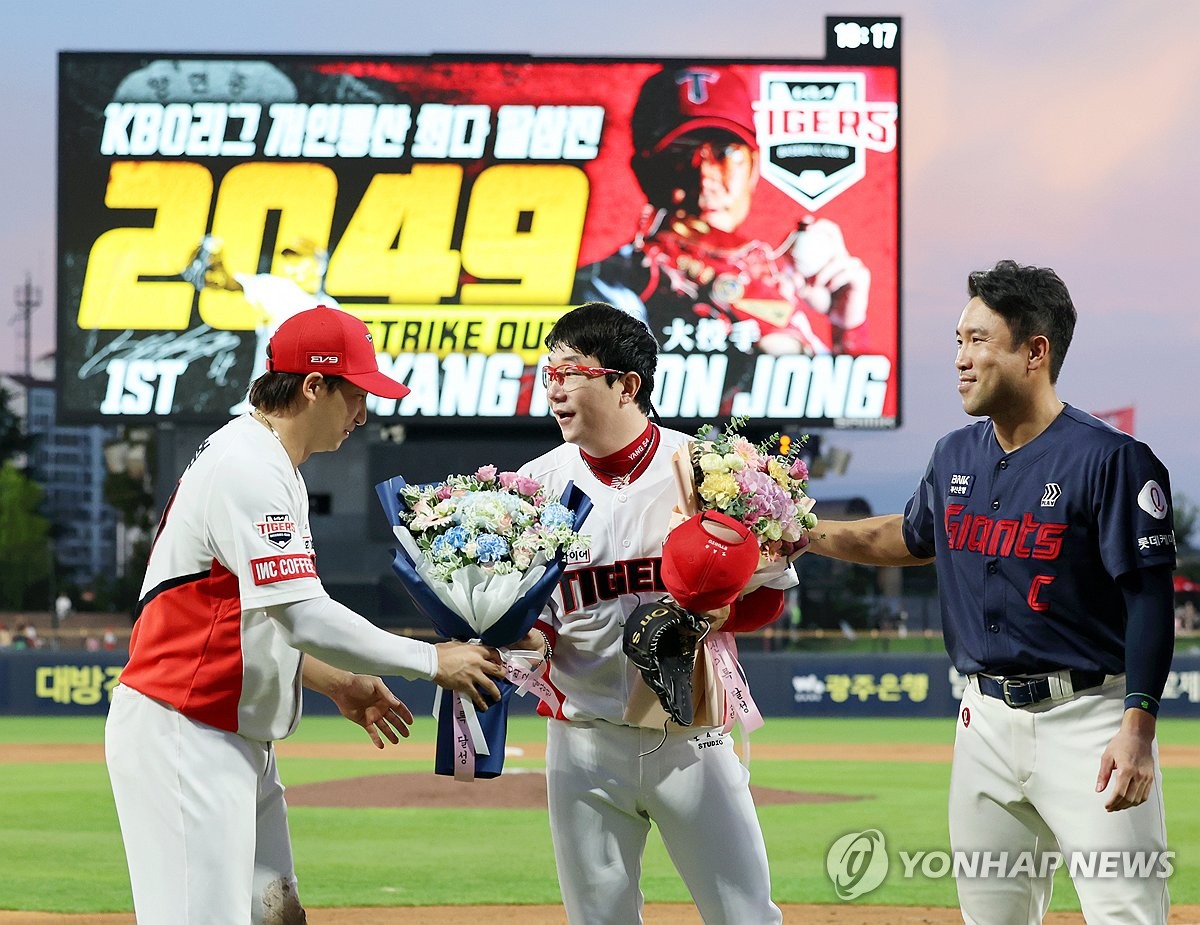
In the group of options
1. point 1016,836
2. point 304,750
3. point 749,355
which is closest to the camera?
point 1016,836

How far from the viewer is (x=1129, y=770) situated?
353 cm

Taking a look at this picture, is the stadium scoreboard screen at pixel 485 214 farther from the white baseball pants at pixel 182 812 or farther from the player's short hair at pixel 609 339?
the white baseball pants at pixel 182 812

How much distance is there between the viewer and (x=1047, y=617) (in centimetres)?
378

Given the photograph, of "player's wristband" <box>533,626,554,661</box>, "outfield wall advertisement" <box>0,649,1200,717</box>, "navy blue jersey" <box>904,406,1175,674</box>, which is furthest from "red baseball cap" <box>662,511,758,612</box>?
"outfield wall advertisement" <box>0,649,1200,717</box>

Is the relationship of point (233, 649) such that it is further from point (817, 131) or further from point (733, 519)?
point (817, 131)

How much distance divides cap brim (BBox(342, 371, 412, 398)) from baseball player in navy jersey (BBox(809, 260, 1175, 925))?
1.46m

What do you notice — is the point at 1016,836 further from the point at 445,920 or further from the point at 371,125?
the point at 371,125

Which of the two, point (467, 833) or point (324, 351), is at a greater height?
point (324, 351)

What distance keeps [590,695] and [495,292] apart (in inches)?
754

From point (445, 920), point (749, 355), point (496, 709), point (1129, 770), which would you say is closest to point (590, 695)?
point (496, 709)

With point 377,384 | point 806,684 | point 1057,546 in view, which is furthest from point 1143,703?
point 806,684

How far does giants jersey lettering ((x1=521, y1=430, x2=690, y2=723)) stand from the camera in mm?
3879

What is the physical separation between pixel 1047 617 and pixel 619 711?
3.55ft

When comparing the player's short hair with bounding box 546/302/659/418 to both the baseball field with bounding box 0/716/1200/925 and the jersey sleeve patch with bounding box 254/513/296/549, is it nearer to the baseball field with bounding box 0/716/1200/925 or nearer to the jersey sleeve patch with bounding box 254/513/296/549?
the jersey sleeve patch with bounding box 254/513/296/549
